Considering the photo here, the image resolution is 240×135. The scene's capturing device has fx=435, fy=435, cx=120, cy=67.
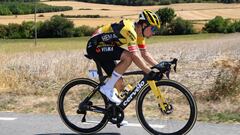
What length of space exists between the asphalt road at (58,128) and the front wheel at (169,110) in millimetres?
229

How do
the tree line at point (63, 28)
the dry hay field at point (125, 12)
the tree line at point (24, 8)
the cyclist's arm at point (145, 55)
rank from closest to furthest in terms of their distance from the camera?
the cyclist's arm at point (145, 55), the tree line at point (63, 28), the dry hay field at point (125, 12), the tree line at point (24, 8)

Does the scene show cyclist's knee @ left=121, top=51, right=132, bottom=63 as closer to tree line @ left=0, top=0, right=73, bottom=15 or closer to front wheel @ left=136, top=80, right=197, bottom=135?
front wheel @ left=136, top=80, right=197, bottom=135

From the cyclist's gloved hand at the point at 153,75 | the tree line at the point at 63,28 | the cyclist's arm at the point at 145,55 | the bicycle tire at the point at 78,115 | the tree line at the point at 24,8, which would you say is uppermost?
the cyclist's arm at the point at 145,55

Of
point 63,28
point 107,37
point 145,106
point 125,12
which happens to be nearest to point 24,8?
point 63,28

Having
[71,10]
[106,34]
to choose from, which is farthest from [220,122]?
[71,10]

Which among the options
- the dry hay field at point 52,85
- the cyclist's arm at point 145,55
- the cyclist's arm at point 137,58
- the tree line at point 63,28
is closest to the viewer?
the cyclist's arm at point 137,58

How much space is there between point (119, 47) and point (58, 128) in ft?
5.00

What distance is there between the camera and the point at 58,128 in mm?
6043

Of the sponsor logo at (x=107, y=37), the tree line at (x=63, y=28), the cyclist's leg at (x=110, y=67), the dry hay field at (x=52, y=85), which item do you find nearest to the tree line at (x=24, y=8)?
the tree line at (x=63, y=28)

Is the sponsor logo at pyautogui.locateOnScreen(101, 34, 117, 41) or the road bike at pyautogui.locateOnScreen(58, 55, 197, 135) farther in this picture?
the sponsor logo at pyautogui.locateOnScreen(101, 34, 117, 41)

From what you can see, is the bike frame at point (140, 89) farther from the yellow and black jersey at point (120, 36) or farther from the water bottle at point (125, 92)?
the yellow and black jersey at point (120, 36)

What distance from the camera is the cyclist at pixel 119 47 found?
519cm

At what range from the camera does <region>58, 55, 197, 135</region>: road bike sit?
17.3ft

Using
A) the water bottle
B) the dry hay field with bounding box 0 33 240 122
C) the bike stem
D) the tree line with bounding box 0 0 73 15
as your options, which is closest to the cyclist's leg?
the water bottle
